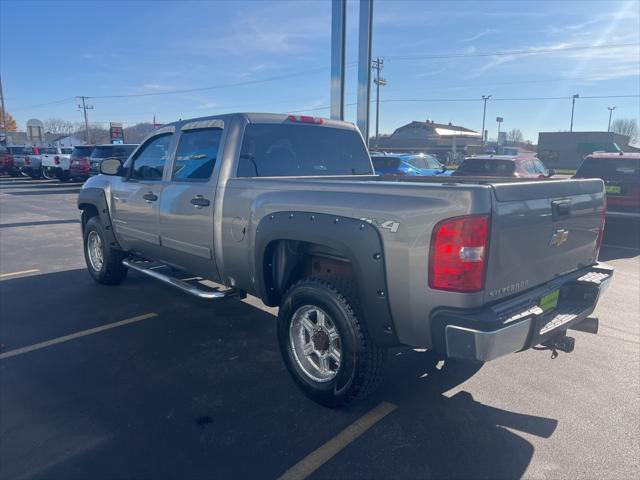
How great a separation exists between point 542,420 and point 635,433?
55cm

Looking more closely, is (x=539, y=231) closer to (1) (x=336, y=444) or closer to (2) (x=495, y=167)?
(1) (x=336, y=444)

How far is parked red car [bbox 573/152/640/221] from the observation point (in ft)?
29.0

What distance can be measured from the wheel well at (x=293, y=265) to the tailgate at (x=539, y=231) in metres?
1.05

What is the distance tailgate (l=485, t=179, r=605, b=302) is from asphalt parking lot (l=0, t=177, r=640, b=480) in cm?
96

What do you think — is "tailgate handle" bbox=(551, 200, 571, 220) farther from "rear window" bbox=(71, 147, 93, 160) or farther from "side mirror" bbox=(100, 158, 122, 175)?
"rear window" bbox=(71, 147, 93, 160)

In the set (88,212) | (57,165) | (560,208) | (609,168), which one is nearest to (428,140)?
(57,165)

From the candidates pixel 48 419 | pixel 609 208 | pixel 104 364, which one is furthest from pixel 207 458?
pixel 609 208

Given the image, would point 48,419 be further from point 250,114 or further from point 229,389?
point 250,114

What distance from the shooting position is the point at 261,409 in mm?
3279

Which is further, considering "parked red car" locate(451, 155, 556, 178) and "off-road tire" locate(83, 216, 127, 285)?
"parked red car" locate(451, 155, 556, 178)

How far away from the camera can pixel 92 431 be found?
3.00m

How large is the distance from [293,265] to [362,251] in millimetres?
880

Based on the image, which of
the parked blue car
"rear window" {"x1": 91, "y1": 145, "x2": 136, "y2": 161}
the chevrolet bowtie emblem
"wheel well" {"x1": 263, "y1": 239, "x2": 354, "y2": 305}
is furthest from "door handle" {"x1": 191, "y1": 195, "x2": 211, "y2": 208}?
"rear window" {"x1": 91, "y1": 145, "x2": 136, "y2": 161}

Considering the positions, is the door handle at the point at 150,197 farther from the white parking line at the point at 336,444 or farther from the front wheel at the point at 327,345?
the white parking line at the point at 336,444
